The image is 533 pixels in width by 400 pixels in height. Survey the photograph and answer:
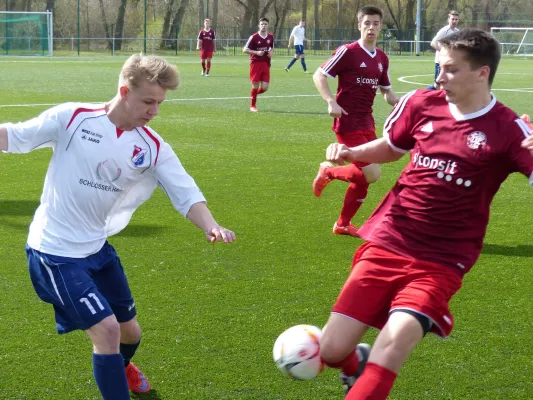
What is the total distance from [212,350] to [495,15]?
60441 mm

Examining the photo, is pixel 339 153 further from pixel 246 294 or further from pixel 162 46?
pixel 162 46

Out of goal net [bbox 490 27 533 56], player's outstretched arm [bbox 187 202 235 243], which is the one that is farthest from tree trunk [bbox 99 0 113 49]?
player's outstretched arm [bbox 187 202 235 243]

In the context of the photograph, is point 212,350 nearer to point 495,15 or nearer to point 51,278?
point 51,278

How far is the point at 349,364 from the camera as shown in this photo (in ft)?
13.0

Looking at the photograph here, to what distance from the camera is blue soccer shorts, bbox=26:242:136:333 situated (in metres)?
3.56

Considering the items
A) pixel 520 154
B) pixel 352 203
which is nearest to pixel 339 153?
pixel 520 154

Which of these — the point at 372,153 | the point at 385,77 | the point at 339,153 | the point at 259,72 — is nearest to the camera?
the point at 339,153

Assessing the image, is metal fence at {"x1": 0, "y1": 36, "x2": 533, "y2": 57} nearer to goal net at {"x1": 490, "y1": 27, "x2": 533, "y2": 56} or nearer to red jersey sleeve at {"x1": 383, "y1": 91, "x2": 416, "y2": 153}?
goal net at {"x1": 490, "y1": 27, "x2": 533, "y2": 56}

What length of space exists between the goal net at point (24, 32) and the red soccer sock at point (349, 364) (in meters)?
39.3

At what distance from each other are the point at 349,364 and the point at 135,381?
1111 mm

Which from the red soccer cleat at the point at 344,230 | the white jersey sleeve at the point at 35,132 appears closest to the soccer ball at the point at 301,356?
the white jersey sleeve at the point at 35,132

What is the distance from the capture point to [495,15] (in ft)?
200

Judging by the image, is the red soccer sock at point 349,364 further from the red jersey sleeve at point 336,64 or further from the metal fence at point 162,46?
the metal fence at point 162,46

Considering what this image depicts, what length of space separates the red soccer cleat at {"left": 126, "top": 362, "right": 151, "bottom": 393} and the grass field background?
63 millimetres
